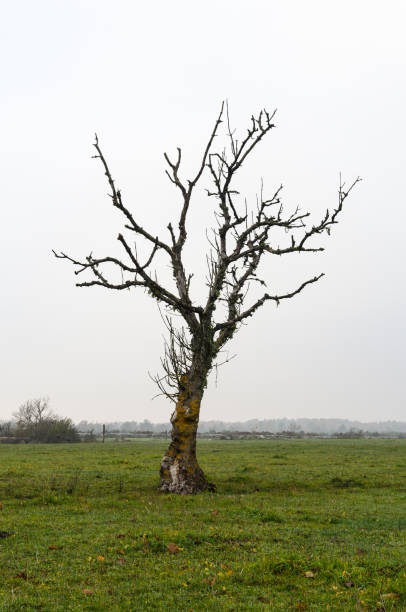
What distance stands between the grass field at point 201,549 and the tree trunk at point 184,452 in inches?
31.8

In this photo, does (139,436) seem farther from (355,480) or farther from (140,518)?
(140,518)

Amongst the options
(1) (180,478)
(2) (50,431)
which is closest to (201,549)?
(1) (180,478)

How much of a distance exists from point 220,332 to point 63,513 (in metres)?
9.61

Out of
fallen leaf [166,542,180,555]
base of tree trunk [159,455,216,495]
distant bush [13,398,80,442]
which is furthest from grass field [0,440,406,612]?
distant bush [13,398,80,442]

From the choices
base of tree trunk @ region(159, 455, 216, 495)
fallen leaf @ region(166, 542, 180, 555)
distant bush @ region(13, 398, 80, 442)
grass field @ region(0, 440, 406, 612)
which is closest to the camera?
grass field @ region(0, 440, 406, 612)

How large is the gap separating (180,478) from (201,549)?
857cm

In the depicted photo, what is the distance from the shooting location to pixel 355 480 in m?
25.6

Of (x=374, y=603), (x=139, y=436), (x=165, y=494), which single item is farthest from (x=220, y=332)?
(x=139, y=436)

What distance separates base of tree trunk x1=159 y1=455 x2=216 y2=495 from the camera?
2038 cm

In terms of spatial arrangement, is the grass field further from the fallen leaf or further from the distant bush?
the distant bush

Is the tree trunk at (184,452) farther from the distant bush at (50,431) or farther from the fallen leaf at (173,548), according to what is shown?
the distant bush at (50,431)

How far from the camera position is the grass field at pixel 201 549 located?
916cm

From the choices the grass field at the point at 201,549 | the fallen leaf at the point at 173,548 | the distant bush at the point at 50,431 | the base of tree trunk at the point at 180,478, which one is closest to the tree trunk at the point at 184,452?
the base of tree trunk at the point at 180,478

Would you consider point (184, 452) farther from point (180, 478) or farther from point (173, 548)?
point (173, 548)
